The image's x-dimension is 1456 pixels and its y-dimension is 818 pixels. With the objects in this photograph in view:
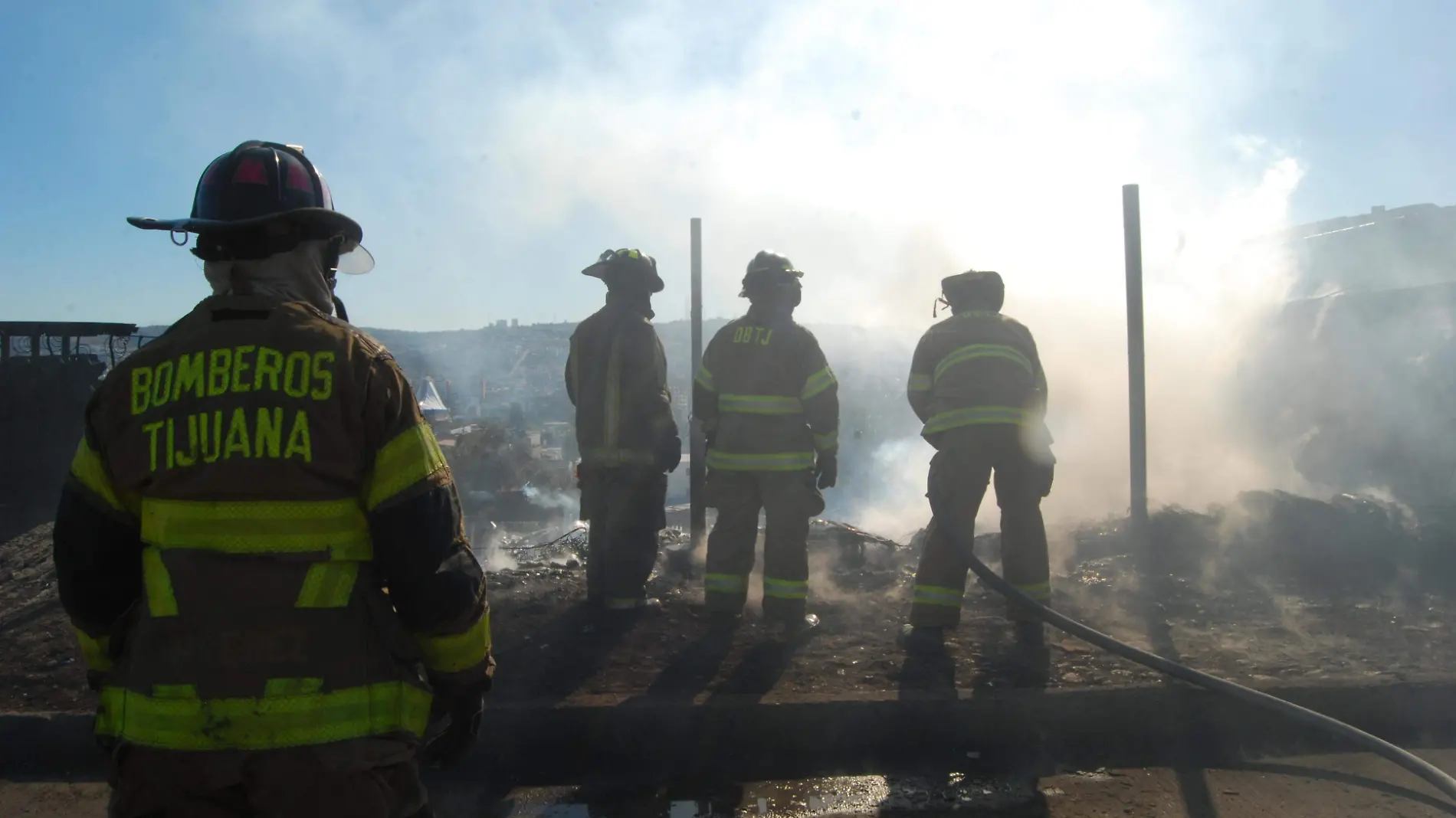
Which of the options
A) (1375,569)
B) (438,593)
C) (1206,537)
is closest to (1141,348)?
(1206,537)

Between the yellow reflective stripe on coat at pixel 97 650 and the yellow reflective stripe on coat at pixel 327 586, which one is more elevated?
the yellow reflective stripe on coat at pixel 327 586

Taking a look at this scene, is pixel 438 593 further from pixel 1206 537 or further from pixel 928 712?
pixel 1206 537

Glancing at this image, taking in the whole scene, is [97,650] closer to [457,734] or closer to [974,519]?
[457,734]

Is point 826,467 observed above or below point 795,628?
above

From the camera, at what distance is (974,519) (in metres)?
5.11

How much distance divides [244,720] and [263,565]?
0.26 meters

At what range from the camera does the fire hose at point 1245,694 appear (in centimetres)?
337

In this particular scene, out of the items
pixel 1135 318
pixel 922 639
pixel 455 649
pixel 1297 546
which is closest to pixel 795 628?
pixel 922 639

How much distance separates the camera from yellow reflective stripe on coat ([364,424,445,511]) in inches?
70.6

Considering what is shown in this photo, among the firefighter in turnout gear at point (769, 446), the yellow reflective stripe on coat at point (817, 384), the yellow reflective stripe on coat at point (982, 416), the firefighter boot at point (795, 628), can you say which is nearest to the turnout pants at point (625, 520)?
the firefighter in turnout gear at point (769, 446)

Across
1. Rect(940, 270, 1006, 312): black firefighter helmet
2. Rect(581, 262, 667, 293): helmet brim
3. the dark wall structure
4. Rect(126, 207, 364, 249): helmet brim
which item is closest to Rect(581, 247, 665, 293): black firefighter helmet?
Rect(581, 262, 667, 293): helmet brim

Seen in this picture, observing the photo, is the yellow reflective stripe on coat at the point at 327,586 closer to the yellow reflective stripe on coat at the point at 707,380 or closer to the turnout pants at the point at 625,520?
the turnout pants at the point at 625,520

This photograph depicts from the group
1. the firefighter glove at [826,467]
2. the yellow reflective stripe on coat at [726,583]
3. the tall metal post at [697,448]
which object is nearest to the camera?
the yellow reflective stripe on coat at [726,583]

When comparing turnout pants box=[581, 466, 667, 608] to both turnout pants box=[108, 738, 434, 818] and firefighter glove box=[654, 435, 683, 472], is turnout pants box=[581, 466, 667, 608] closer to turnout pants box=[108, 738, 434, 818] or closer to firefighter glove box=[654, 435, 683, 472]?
firefighter glove box=[654, 435, 683, 472]
